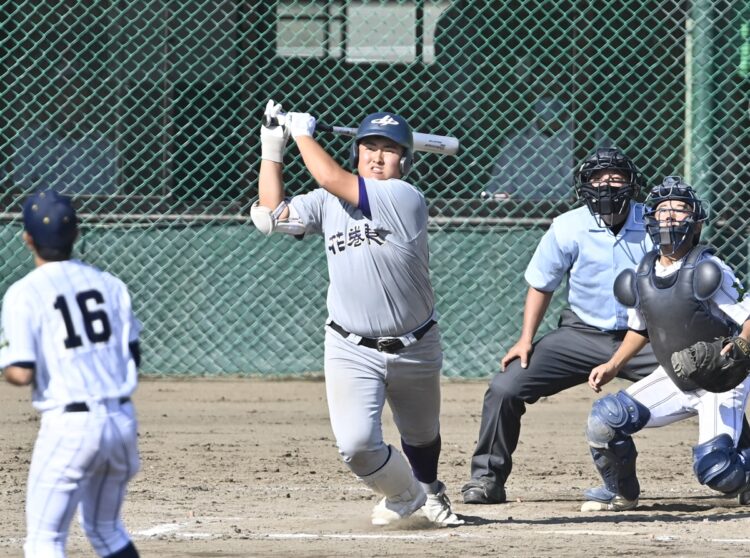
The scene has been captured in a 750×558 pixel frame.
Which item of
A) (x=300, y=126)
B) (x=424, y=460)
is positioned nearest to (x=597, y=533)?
(x=424, y=460)

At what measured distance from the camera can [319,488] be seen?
21.3 ft

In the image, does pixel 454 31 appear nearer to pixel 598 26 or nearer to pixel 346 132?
pixel 598 26

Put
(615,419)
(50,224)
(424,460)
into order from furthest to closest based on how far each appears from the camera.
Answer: (615,419), (424,460), (50,224)

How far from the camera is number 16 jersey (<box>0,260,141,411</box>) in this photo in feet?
12.2

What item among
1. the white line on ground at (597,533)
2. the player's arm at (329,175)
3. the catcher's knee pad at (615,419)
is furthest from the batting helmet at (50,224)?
→ the catcher's knee pad at (615,419)

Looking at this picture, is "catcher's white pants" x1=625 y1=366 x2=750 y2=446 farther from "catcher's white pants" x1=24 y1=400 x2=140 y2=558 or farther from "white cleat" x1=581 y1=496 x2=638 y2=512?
"catcher's white pants" x1=24 y1=400 x2=140 y2=558

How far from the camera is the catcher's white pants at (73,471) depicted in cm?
372

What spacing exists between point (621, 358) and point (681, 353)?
1.22ft

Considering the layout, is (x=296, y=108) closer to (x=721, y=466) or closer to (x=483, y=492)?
(x=483, y=492)

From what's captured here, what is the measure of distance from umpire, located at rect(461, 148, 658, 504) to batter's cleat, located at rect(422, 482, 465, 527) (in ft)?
1.73

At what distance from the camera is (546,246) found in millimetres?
6277

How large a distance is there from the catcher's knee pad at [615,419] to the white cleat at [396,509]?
0.82 m

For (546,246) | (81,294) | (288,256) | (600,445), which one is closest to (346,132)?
(546,246)

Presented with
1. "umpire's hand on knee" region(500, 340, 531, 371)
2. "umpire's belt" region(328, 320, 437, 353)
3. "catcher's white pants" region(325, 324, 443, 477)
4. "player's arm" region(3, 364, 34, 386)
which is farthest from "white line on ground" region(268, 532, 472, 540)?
"player's arm" region(3, 364, 34, 386)
